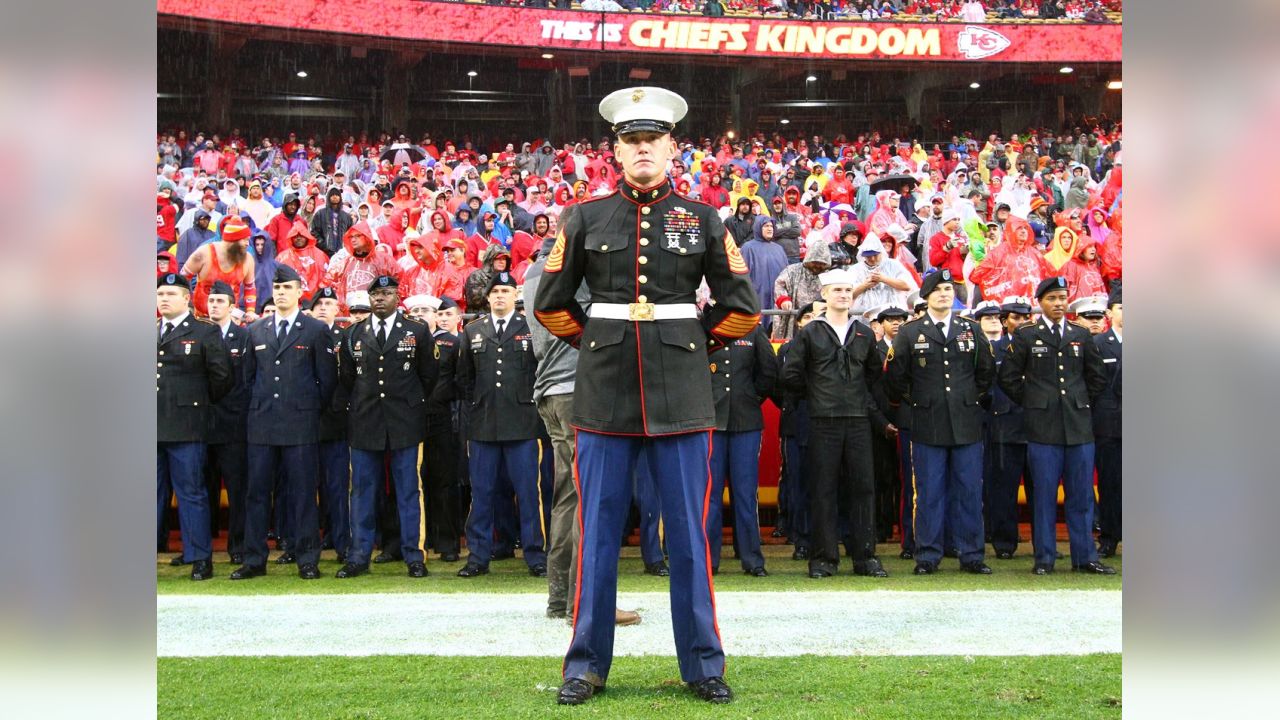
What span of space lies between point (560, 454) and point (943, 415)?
3.04 metres

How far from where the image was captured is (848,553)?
782 cm

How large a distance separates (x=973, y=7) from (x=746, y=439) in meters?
17.1

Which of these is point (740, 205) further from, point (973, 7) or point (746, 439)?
point (973, 7)

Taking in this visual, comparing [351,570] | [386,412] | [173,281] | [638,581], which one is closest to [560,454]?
[638,581]

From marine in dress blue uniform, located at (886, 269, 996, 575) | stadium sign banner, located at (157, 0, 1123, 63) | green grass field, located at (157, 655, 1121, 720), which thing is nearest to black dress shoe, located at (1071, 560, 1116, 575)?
marine in dress blue uniform, located at (886, 269, 996, 575)

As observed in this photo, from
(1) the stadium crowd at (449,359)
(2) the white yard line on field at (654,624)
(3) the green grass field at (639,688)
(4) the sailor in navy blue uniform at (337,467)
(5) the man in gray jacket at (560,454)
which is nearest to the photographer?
(3) the green grass field at (639,688)

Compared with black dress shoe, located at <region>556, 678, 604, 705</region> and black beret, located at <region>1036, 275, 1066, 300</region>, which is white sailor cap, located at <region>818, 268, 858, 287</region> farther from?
black dress shoe, located at <region>556, 678, 604, 705</region>

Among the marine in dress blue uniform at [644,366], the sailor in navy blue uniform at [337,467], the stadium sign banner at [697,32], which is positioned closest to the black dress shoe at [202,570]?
the sailor in navy blue uniform at [337,467]

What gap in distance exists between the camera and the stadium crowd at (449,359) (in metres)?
7.72

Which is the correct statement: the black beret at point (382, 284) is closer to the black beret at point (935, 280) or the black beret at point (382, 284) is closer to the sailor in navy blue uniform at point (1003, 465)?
the black beret at point (935, 280)

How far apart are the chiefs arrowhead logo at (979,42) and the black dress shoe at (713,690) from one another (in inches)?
786

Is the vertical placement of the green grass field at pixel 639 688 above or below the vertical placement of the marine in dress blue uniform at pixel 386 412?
below
